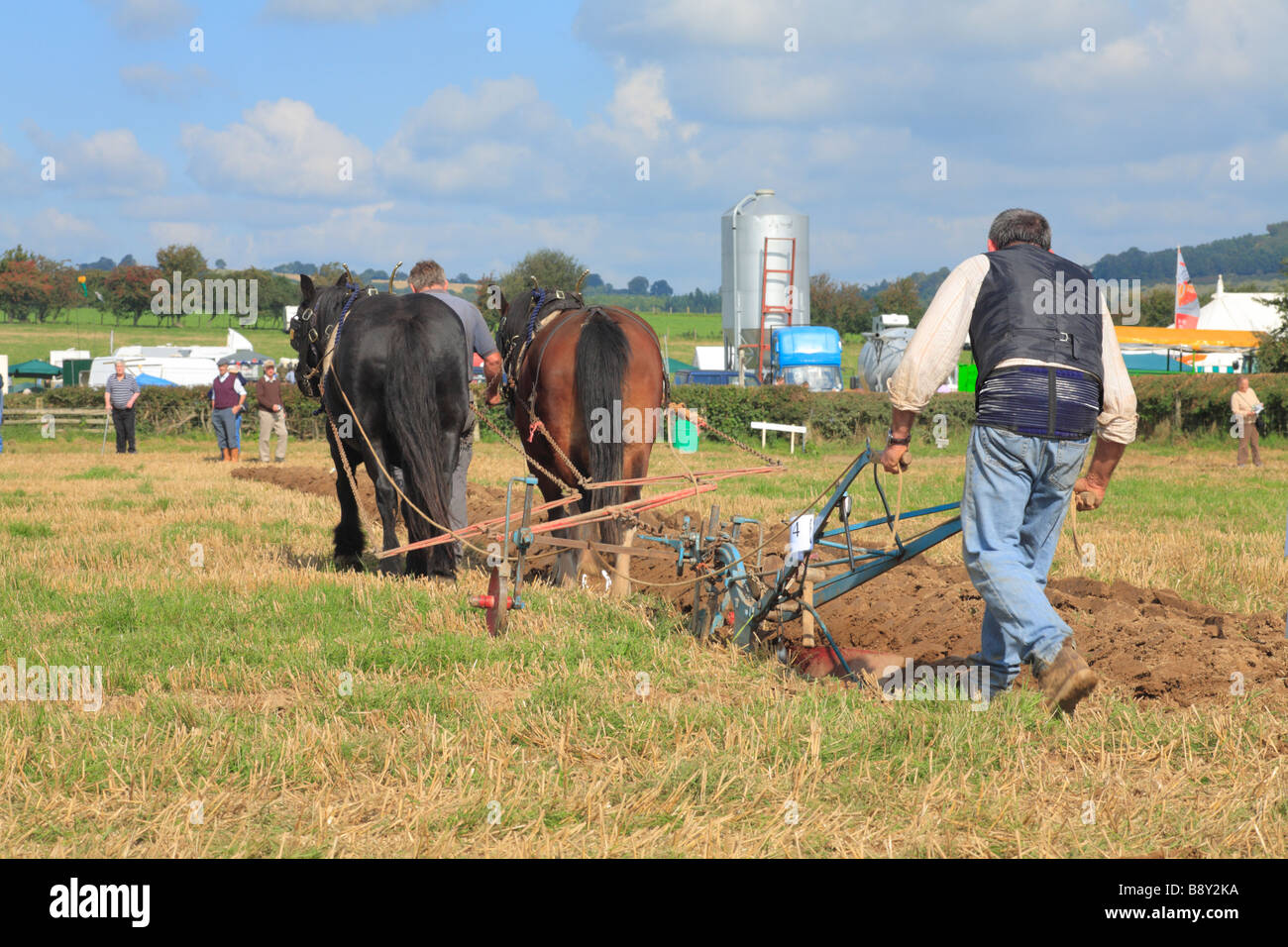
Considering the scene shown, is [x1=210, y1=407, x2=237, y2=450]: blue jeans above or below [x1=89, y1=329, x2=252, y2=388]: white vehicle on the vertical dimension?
below

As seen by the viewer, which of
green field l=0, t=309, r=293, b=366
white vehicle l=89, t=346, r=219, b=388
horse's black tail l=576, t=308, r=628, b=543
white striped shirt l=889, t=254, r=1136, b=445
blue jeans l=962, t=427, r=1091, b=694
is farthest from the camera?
green field l=0, t=309, r=293, b=366

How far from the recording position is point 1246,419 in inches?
807

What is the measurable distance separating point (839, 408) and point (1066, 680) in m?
21.4

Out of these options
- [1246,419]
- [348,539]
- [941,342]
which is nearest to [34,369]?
[1246,419]

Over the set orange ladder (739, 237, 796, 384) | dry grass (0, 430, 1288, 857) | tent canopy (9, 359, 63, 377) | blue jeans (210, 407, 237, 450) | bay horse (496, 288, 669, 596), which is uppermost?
orange ladder (739, 237, 796, 384)

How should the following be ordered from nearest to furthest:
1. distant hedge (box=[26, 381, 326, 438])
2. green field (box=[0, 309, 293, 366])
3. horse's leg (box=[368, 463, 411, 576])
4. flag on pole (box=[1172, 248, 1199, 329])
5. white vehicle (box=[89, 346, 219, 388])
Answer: horse's leg (box=[368, 463, 411, 576]) → distant hedge (box=[26, 381, 326, 438]) → white vehicle (box=[89, 346, 219, 388]) → flag on pole (box=[1172, 248, 1199, 329]) → green field (box=[0, 309, 293, 366])

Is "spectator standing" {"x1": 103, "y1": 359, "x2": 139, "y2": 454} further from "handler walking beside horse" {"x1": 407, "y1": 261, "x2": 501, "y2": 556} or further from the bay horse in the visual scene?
the bay horse

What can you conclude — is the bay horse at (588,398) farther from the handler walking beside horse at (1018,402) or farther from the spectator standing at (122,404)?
the spectator standing at (122,404)

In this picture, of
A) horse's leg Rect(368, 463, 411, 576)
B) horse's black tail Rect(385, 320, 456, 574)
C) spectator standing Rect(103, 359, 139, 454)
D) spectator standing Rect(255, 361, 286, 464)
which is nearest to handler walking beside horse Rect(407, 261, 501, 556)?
horse's leg Rect(368, 463, 411, 576)

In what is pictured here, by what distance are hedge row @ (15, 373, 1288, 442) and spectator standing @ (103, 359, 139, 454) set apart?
387cm

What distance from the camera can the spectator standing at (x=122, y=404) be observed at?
22672 millimetres

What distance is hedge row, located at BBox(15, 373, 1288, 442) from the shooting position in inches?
965

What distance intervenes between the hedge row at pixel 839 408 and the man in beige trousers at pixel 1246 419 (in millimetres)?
3456
